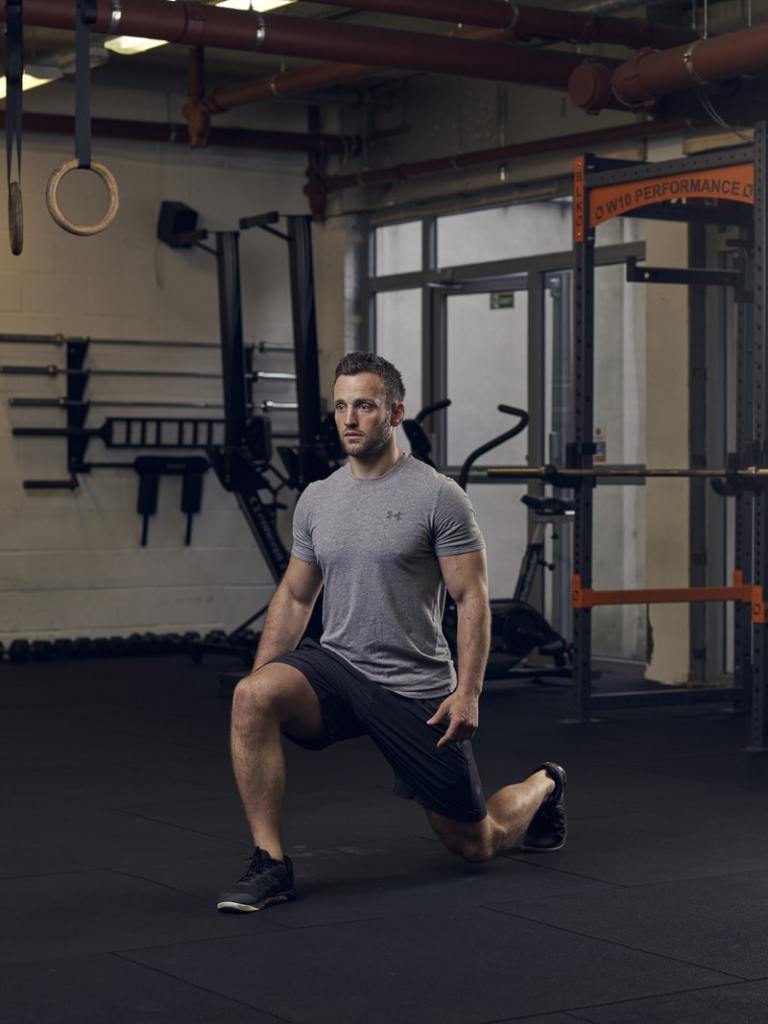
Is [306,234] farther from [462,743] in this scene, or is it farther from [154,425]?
[462,743]

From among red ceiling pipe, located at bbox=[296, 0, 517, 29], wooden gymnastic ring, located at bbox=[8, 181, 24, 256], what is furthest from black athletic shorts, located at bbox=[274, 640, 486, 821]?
red ceiling pipe, located at bbox=[296, 0, 517, 29]

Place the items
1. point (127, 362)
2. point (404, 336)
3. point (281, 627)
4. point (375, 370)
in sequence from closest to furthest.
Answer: point (375, 370) → point (281, 627) → point (127, 362) → point (404, 336)

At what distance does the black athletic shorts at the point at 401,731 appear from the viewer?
3.79m

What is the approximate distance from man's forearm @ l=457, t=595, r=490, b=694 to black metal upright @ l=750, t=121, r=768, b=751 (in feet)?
7.96

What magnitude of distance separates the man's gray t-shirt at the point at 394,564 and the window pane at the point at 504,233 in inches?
213

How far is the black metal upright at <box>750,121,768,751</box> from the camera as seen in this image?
588 cm

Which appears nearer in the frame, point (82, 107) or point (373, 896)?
point (373, 896)

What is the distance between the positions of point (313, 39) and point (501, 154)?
7.09ft

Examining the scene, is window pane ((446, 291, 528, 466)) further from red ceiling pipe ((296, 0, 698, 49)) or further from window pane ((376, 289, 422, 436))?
red ceiling pipe ((296, 0, 698, 49))

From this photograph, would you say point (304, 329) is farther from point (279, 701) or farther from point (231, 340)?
point (279, 701)

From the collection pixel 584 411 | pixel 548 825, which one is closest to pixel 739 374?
pixel 584 411

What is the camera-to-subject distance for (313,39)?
22.5 feet

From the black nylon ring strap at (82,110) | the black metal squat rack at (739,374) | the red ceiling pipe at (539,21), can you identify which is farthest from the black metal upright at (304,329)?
the black nylon ring strap at (82,110)

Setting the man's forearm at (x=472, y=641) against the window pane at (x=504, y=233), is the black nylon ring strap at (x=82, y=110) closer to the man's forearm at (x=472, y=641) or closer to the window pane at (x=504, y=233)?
the man's forearm at (x=472, y=641)
